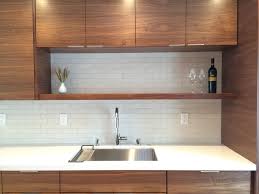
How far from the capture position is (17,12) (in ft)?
6.43

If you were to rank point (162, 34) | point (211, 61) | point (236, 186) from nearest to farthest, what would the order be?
point (236, 186) → point (162, 34) → point (211, 61)

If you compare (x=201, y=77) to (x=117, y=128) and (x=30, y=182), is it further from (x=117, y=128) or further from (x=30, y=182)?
(x=30, y=182)

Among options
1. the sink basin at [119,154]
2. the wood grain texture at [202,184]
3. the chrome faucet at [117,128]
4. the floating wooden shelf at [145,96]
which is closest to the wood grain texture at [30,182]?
the sink basin at [119,154]

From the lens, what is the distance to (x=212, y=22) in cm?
193

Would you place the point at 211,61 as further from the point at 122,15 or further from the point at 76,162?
the point at 76,162

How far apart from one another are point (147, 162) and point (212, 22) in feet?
3.85

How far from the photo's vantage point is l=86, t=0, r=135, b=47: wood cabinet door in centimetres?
195

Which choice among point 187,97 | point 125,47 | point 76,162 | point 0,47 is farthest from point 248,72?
point 0,47

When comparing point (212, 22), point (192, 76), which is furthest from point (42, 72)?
point (212, 22)

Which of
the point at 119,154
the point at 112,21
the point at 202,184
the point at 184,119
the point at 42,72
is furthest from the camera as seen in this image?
the point at 184,119

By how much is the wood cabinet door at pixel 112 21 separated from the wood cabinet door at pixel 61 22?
0.23 feet

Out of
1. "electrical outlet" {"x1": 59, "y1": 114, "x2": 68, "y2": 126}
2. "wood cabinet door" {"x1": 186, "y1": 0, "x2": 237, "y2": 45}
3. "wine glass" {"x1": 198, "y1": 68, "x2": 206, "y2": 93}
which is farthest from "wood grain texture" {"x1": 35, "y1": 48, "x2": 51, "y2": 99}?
"wine glass" {"x1": 198, "y1": 68, "x2": 206, "y2": 93}

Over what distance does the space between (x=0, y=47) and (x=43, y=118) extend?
76 centimetres

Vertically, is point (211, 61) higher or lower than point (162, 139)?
higher
